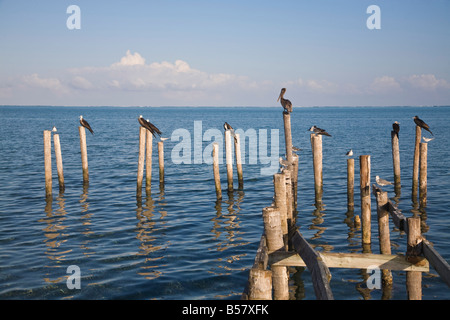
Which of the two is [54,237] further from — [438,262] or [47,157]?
[438,262]

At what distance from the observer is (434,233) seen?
13648 millimetres

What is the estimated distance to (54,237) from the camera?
44.9 feet

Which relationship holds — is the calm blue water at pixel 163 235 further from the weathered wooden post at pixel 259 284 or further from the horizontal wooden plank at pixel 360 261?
the weathered wooden post at pixel 259 284

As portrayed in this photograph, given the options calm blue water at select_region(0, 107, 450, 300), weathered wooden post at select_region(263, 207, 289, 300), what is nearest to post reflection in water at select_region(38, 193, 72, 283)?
calm blue water at select_region(0, 107, 450, 300)

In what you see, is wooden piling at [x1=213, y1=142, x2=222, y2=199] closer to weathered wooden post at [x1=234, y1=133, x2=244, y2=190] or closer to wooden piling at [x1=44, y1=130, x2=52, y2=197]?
weathered wooden post at [x1=234, y1=133, x2=244, y2=190]

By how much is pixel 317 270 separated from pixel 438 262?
1.86 m

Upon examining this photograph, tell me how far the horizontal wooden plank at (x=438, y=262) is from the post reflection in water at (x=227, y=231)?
4976 millimetres

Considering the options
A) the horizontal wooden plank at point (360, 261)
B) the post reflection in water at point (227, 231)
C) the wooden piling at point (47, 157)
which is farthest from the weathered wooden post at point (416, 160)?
the wooden piling at point (47, 157)

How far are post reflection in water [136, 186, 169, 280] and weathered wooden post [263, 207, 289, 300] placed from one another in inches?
146

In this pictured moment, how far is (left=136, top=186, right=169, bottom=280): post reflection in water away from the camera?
11117 mm

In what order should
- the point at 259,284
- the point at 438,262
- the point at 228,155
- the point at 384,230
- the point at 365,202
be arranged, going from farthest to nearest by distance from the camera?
the point at 228,155, the point at 365,202, the point at 384,230, the point at 438,262, the point at 259,284

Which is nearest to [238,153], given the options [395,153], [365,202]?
Answer: [395,153]

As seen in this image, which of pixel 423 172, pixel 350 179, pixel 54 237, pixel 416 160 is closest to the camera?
pixel 54 237

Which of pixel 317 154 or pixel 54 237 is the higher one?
pixel 317 154
